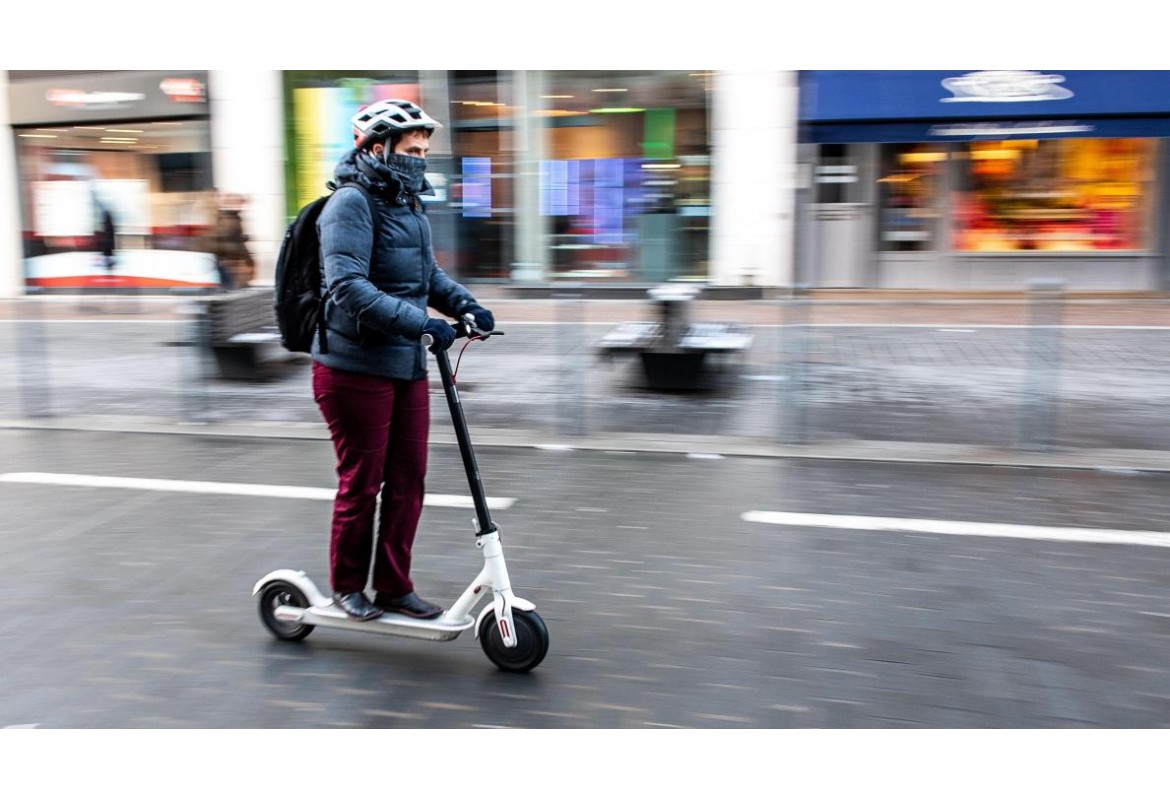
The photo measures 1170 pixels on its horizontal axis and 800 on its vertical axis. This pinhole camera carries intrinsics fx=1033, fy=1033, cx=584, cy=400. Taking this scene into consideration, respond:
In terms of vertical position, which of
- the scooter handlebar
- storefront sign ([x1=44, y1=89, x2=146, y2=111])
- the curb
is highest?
storefront sign ([x1=44, y1=89, x2=146, y2=111])

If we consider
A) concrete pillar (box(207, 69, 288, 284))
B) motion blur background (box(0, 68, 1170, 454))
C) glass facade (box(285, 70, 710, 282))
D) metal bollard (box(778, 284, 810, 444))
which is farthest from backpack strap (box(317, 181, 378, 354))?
concrete pillar (box(207, 69, 288, 284))

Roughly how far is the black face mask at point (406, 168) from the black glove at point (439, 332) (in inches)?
17.9

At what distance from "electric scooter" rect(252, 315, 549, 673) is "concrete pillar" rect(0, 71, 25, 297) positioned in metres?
16.7

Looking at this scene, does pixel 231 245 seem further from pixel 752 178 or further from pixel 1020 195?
pixel 1020 195

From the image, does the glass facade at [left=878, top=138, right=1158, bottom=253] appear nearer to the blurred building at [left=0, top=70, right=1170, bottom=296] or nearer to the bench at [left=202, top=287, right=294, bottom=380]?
the blurred building at [left=0, top=70, right=1170, bottom=296]

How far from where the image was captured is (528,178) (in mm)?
15492

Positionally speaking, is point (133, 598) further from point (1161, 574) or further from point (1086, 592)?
point (1161, 574)

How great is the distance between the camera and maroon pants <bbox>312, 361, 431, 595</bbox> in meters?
3.30

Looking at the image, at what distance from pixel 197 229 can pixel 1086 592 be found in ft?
52.5

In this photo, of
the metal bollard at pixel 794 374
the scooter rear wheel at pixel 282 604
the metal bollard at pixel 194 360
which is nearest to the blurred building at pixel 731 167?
the metal bollard at pixel 194 360

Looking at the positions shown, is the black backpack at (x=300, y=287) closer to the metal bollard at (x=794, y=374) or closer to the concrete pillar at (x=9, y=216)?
the metal bollard at (x=794, y=374)

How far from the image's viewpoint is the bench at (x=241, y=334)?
872 centimetres

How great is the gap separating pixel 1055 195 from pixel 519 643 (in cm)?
1433
